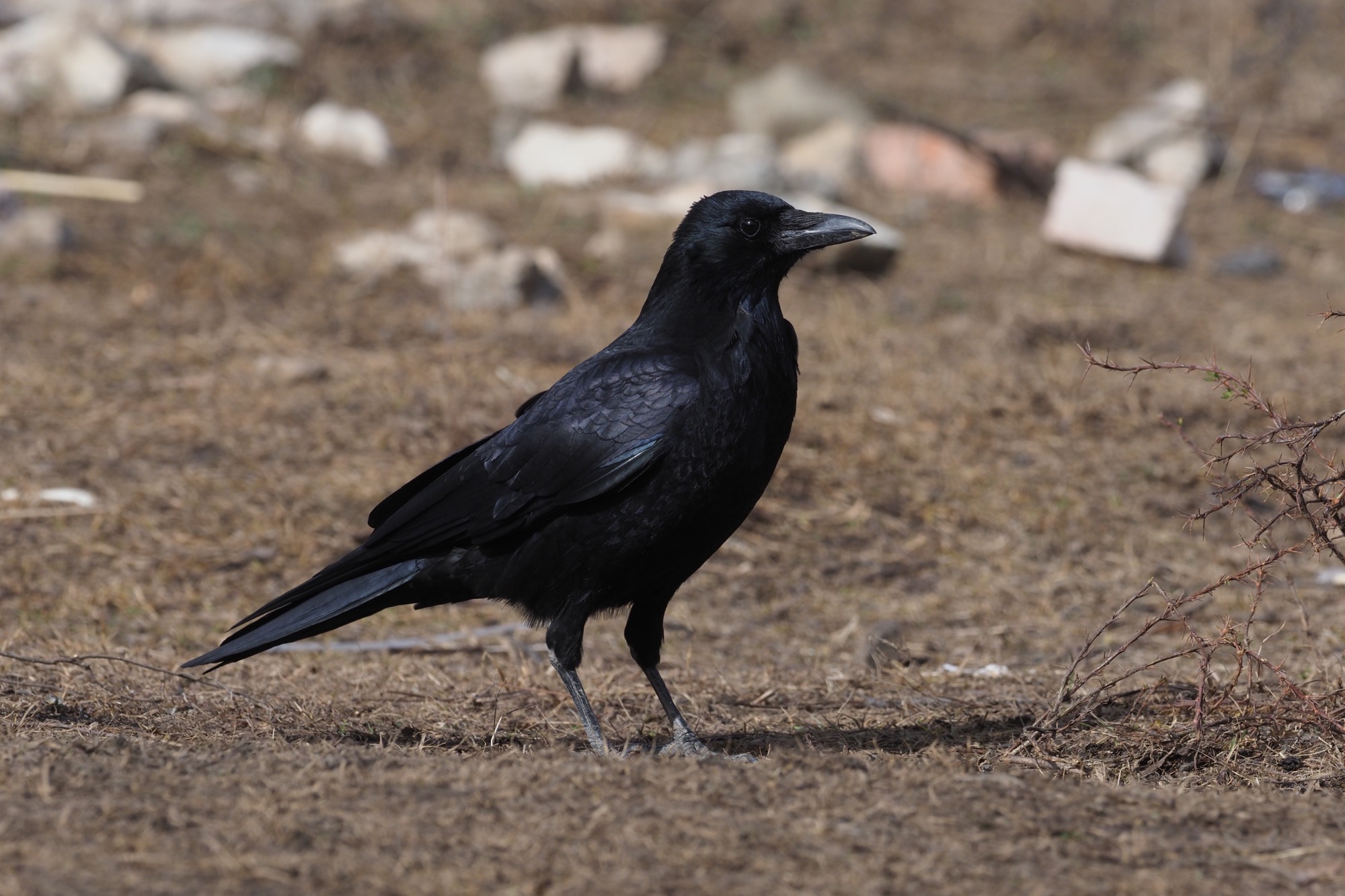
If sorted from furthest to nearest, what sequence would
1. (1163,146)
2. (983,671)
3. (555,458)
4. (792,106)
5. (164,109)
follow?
(792,106) → (1163,146) → (164,109) → (983,671) → (555,458)

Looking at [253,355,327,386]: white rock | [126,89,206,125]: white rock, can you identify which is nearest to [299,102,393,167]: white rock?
[126,89,206,125]: white rock

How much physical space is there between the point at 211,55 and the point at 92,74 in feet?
4.89

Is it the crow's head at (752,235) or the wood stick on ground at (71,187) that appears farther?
the wood stick on ground at (71,187)

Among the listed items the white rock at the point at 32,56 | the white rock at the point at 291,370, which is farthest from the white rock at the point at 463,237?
the white rock at the point at 32,56

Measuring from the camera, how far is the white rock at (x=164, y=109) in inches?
479

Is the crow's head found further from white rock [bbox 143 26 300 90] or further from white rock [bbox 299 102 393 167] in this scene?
white rock [bbox 143 26 300 90]

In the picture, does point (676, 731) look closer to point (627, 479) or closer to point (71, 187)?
point (627, 479)

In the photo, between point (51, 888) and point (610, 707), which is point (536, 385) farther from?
point (51, 888)

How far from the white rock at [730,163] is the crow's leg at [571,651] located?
6.87 metres

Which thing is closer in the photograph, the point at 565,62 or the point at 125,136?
the point at 125,136

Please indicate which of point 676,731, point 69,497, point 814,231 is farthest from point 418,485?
point 69,497

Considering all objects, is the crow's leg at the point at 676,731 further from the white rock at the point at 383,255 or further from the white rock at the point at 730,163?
the white rock at the point at 730,163

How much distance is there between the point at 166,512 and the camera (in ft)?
21.3

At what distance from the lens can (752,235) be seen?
449 centimetres
